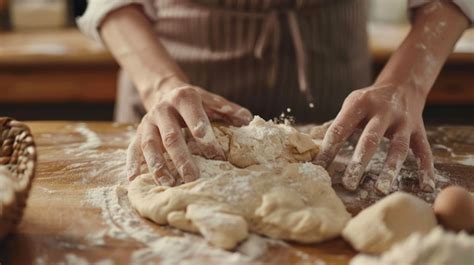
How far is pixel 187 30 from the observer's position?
5.56 feet

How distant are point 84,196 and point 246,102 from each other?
0.64 m

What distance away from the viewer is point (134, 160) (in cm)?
123

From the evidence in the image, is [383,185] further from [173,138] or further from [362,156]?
[173,138]

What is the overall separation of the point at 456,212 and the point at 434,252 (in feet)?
0.57

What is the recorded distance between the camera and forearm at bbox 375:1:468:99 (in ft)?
4.44

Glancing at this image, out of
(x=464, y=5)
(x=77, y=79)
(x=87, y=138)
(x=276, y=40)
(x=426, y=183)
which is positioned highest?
(x=464, y=5)

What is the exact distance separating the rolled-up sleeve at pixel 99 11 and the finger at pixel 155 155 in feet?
1.47

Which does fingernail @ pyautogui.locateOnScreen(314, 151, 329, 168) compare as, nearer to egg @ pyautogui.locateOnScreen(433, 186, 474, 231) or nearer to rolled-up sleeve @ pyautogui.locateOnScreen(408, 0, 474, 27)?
egg @ pyautogui.locateOnScreen(433, 186, 474, 231)

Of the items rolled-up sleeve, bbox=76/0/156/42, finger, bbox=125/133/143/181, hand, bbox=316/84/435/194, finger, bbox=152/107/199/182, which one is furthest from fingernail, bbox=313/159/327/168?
rolled-up sleeve, bbox=76/0/156/42

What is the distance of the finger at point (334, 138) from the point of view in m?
1.20

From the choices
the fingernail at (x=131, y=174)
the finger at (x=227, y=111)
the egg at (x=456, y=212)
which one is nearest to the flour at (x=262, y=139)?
the finger at (x=227, y=111)

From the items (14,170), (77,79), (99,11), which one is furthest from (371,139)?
(77,79)

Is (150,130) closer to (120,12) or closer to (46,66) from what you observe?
(120,12)

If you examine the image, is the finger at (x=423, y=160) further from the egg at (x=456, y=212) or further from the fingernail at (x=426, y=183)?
the egg at (x=456, y=212)
